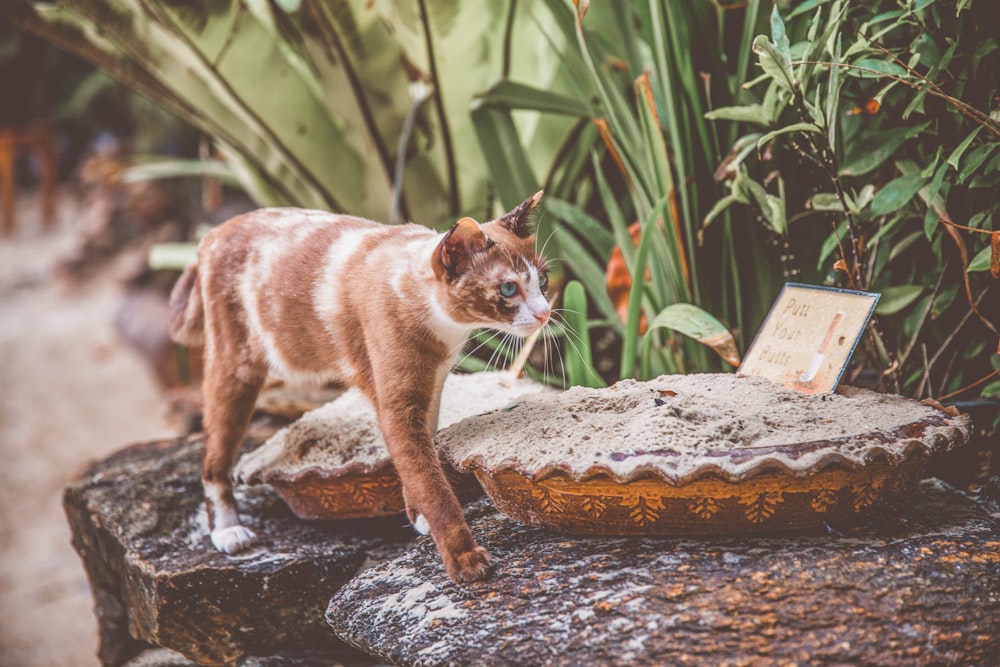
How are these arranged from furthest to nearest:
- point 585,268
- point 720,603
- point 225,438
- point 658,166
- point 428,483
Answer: point 585,268, point 658,166, point 225,438, point 428,483, point 720,603

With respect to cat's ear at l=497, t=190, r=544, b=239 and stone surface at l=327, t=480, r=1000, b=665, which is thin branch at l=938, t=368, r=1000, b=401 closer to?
stone surface at l=327, t=480, r=1000, b=665

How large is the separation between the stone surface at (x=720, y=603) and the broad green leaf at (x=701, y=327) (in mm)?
234

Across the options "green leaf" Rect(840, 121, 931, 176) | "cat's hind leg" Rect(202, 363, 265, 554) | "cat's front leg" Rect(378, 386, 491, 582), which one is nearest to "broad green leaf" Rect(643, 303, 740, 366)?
"green leaf" Rect(840, 121, 931, 176)

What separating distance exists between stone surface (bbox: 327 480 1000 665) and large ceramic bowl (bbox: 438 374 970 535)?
29mm

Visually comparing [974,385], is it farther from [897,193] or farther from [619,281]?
[619,281]

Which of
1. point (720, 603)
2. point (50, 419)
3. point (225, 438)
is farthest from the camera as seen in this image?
point (50, 419)

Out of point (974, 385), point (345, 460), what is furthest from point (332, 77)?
point (974, 385)

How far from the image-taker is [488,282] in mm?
772

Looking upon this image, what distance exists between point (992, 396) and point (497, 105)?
27.4 inches

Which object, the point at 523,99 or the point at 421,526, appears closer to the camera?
the point at 421,526

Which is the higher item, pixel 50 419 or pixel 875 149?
pixel 875 149

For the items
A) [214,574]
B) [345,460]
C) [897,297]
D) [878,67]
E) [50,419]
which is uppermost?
[878,67]

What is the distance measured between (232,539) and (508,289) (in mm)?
474

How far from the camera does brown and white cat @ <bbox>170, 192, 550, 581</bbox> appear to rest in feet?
2.55
